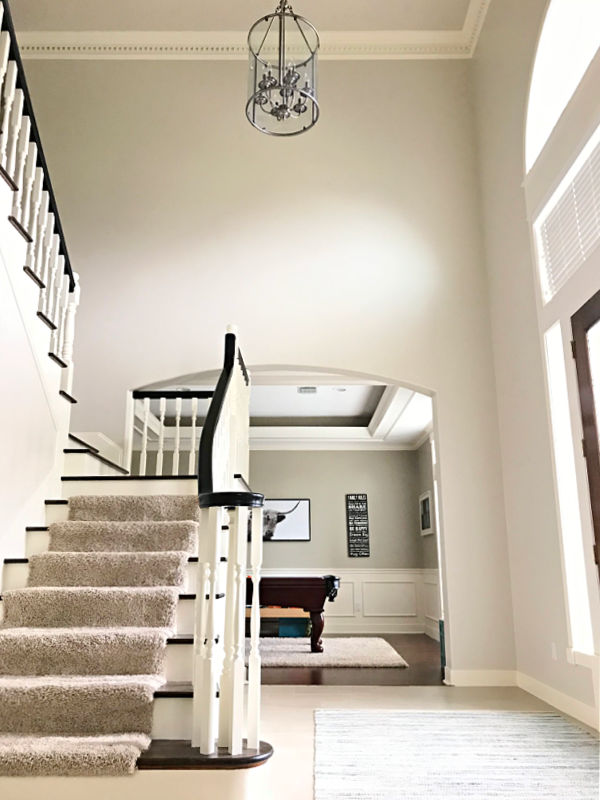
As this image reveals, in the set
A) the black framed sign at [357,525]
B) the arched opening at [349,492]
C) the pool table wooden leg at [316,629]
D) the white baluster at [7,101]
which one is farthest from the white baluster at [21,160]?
the black framed sign at [357,525]

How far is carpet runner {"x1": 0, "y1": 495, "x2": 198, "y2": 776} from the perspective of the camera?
7.88 feet

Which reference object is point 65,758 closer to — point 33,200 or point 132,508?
point 132,508

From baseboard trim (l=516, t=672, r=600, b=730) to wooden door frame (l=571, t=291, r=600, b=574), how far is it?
81 centimetres

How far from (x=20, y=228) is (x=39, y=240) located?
0.43 metres

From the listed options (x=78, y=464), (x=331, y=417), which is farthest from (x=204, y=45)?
(x=331, y=417)

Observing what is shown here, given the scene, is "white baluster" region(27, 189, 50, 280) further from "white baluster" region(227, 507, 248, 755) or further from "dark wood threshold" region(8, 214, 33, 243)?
"white baluster" region(227, 507, 248, 755)

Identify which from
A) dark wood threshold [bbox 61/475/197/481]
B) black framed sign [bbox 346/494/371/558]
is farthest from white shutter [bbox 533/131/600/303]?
black framed sign [bbox 346/494/371/558]

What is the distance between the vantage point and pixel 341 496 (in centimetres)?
1059

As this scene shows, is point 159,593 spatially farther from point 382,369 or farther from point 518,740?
point 382,369

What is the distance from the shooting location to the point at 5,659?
9.37 feet

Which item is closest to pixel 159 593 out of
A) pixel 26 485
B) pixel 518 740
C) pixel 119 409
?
pixel 26 485

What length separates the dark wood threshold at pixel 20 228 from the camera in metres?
3.55

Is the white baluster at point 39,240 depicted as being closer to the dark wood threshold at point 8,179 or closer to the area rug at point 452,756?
the dark wood threshold at point 8,179

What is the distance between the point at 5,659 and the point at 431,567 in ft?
25.3
